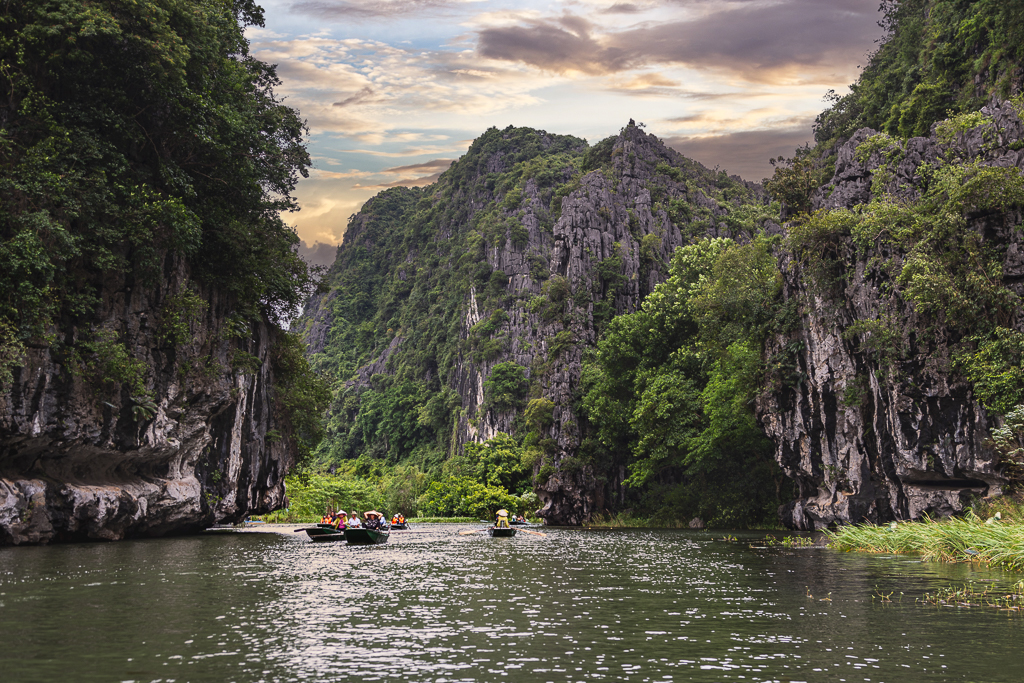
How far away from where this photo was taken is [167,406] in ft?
108

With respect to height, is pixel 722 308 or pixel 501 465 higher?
pixel 722 308

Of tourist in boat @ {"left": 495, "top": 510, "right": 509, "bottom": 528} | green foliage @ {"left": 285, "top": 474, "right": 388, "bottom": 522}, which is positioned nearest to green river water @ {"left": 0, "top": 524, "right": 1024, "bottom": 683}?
tourist in boat @ {"left": 495, "top": 510, "right": 509, "bottom": 528}

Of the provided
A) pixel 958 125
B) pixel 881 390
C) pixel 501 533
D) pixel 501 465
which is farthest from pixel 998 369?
pixel 501 465

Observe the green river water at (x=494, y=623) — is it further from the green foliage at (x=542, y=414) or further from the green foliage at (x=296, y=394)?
the green foliage at (x=542, y=414)

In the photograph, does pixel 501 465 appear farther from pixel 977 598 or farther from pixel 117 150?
pixel 977 598

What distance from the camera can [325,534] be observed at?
4091cm

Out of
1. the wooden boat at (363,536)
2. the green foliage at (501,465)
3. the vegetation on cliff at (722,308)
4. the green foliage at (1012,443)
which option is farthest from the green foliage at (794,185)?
the green foliage at (501,465)

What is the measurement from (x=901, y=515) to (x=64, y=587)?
3200 cm

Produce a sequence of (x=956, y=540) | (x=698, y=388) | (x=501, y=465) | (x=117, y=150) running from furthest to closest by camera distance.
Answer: (x=501, y=465)
(x=698, y=388)
(x=117, y=150)
(x=956, y=540)

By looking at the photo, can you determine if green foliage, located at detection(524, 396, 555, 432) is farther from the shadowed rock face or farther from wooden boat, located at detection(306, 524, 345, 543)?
the shadowed rock face

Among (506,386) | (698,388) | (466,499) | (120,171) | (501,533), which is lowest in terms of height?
(466,499)

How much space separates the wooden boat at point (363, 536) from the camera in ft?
117

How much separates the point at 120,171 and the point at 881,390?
106 ft

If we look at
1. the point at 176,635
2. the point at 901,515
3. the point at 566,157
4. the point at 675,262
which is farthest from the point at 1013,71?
the point at 566,157
